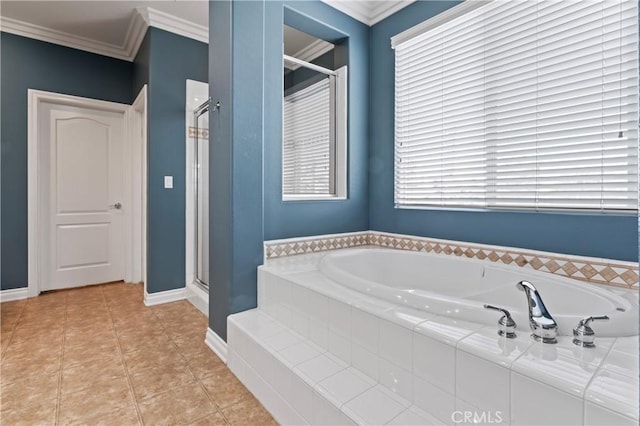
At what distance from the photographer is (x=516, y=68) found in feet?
5.94

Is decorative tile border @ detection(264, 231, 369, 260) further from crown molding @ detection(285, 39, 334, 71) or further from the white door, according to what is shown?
the white door

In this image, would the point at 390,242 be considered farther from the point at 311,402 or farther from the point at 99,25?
the point at 99,25

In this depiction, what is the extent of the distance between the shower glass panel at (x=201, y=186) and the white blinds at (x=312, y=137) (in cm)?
86

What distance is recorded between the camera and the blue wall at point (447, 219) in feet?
4.96

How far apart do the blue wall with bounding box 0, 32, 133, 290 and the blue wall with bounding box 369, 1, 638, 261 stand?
10.3 feet

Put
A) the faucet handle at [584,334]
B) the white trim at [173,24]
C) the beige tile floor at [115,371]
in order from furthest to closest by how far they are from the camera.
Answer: the white trim at [173,24], the beige tile floor at [115,371], the faucet handle at [584,334]

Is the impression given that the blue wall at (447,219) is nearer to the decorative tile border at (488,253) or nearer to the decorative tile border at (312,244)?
the decorative tile border at (488,253)

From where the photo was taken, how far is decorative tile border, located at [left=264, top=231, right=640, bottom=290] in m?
1.47

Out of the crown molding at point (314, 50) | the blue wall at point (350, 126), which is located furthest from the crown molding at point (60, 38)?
the blue wall at point (350, 126)

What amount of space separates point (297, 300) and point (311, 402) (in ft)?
1.66

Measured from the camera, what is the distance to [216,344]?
6.37ft

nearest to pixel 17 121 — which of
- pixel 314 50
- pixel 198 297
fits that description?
pixel 198 297

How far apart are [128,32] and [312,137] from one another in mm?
2148

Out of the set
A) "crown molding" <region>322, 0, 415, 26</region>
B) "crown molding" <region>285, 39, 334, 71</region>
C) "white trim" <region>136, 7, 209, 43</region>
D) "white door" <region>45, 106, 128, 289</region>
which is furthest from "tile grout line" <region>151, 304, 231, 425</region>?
"crown molding" <region>285, 39, 334, 71</region>
